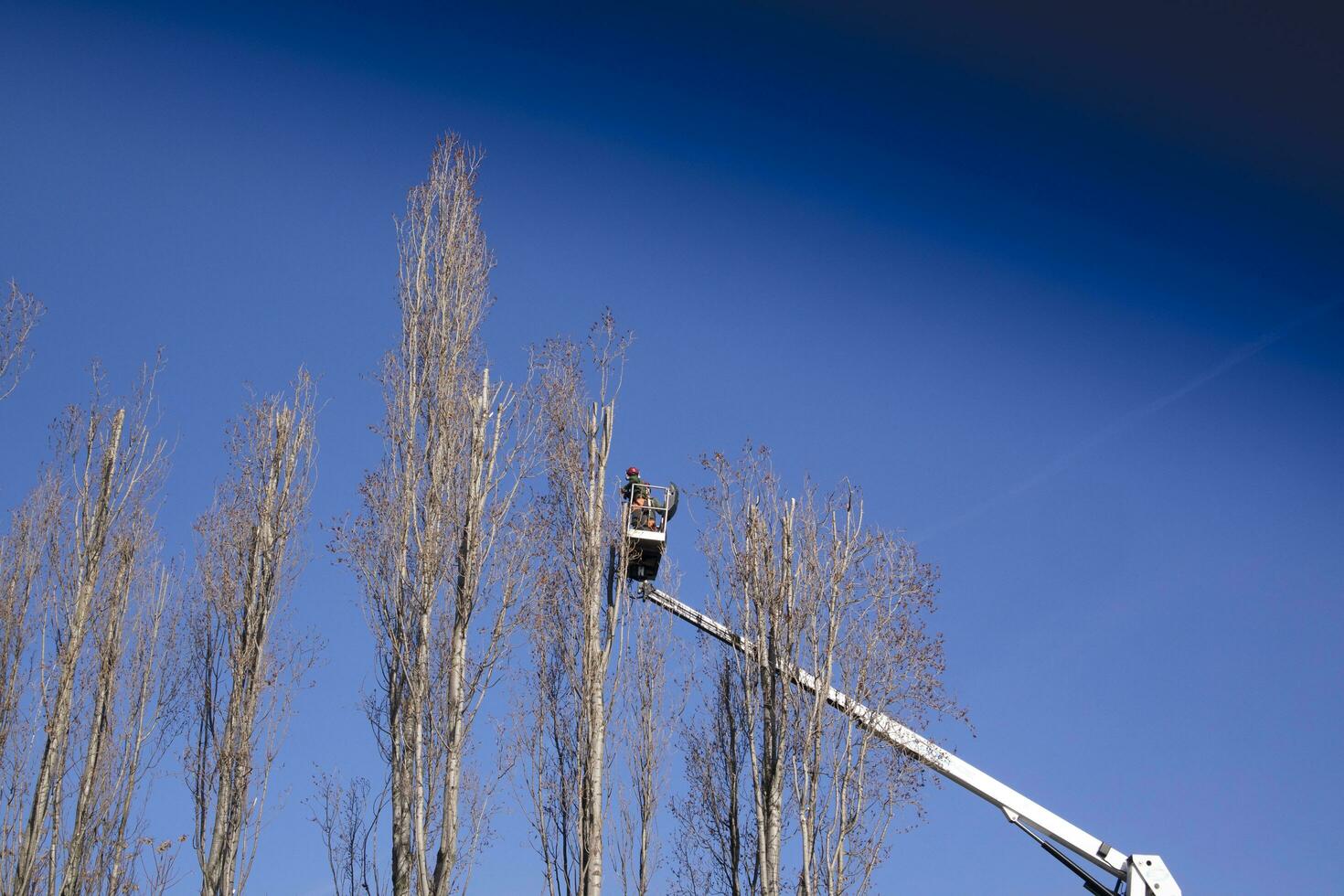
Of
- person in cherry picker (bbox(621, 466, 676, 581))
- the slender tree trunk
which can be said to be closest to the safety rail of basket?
person in cherry picker (bbox(621, 466, 676, 581))

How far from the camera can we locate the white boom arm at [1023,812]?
46.3 feet

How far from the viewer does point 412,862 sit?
37.2 feet

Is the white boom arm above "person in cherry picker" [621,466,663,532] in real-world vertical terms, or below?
below

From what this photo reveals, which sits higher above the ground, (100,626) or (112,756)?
(100,626)

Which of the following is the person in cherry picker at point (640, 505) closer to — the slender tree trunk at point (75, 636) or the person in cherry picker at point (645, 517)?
the person in cherry picker at point (645, 517)

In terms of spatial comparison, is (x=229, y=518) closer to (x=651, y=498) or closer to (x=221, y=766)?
(x=221, y=766)

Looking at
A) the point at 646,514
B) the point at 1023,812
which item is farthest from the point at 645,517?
the point at 1023,812

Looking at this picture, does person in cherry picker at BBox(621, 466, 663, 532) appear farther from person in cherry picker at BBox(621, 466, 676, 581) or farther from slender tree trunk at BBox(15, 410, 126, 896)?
slender tree trunk at BBox(15, 410, 126, 896)

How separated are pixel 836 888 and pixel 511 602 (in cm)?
439

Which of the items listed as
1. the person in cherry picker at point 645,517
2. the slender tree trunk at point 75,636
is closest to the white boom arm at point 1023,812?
the person in cherry picker at point 645,517

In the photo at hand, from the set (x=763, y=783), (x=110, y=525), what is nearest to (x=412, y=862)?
(x=763, y=783)

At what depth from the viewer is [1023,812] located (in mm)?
15898

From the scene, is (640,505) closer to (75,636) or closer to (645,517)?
(645,517)

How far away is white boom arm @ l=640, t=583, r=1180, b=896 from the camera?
1410 cm
